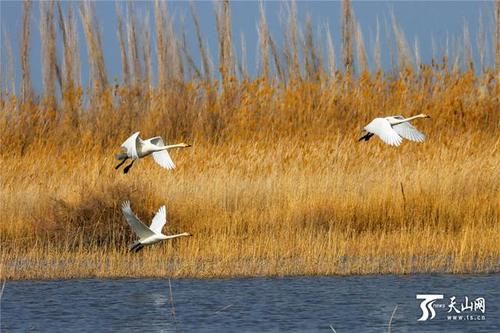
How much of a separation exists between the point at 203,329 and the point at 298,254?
296 centimetres

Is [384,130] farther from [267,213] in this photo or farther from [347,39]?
[347,39]

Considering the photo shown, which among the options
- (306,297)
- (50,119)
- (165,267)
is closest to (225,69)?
(50,119)

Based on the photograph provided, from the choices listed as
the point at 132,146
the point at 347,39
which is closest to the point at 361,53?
the point at 347,39

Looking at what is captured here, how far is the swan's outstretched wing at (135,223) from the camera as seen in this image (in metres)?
8.81

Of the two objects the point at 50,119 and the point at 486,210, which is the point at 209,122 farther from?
the point at 486,210

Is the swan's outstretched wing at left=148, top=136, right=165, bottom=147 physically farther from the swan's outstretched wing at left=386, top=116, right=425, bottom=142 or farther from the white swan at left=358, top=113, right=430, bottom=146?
the swan's outstretched wing at left=386, top=116, right=425, bottom=142

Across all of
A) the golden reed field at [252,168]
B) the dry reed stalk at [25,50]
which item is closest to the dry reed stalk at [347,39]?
the golden reed field at [252,168]

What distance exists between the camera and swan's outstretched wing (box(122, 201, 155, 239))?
8.81 m

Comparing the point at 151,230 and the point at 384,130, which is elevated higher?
the point at 384,130

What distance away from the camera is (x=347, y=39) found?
18156 mm

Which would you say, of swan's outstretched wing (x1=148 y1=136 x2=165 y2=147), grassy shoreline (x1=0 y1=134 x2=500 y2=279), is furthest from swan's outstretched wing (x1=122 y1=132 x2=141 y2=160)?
grassy shoreline (x1=0 y1=134 x2=500 y2=279)

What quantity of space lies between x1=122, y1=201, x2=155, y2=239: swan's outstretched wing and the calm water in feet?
1.62

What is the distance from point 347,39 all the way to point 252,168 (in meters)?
4.99

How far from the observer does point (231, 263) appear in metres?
10.1
